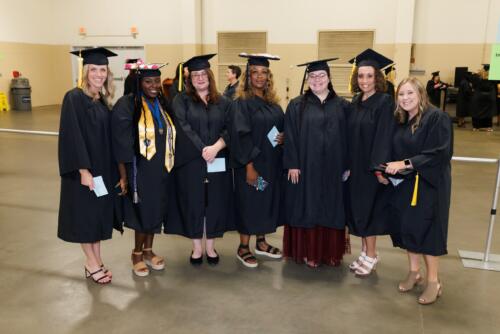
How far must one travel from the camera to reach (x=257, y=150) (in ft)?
11.0

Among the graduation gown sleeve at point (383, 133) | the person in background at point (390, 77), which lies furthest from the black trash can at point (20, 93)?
the graduation gown sleeve at point (383, 133)

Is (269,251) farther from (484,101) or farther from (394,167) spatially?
(484,101)

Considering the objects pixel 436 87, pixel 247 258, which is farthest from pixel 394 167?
pixel 436 87

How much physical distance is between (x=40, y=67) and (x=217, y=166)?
1412cm

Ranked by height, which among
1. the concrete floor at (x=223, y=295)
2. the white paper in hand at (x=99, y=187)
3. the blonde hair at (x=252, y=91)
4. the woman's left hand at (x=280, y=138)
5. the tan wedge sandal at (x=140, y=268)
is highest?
the blonde hair at (x=252, y=91)

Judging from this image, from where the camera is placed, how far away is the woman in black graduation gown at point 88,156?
290 cm

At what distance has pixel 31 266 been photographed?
359 cm

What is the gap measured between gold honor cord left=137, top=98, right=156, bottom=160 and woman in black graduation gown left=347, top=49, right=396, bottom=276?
145 cm

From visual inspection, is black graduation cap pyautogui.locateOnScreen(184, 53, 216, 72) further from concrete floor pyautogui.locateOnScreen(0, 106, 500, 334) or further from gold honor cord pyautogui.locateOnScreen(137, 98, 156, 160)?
concrete floor pyautogui.locateOnScreen(0, 106, 500, 334)

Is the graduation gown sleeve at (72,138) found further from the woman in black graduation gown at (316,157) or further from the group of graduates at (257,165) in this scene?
the woman in black graduation gown at (316,157)

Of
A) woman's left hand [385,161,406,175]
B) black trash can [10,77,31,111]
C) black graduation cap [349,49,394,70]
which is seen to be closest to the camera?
woman's left hand [385,161,406,175]

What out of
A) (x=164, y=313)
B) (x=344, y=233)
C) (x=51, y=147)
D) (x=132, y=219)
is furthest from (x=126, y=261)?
(x=51, y=147)

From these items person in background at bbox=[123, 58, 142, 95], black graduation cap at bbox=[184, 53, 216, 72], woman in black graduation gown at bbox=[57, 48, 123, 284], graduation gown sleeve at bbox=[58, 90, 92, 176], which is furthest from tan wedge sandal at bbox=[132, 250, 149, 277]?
black graduation cap at bbox=[184, 53, 216, 72]

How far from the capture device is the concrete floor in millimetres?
2773
